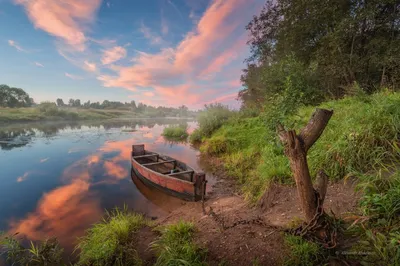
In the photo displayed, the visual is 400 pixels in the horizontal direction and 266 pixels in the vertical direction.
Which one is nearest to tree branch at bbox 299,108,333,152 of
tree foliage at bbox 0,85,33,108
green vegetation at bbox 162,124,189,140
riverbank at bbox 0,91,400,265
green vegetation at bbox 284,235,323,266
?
riverbank at bbox 0,91,400,265

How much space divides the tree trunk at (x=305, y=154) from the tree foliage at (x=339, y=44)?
6.59 meters

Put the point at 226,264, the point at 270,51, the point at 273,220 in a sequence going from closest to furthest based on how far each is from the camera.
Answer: the point at 226,264 → the point at 273,220 → the point at 270,51

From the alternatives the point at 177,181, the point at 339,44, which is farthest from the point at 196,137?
the point at 339,44

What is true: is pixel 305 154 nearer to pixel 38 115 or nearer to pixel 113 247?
pixel 113 247

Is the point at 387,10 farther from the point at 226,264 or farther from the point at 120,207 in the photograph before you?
the point at 120,207

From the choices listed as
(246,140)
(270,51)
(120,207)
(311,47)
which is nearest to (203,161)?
(246,140)

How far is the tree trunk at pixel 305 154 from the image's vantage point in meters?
1.84

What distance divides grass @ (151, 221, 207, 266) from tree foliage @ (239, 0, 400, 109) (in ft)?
22.3

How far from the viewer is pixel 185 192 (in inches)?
239

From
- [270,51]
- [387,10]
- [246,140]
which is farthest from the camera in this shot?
[270,51]

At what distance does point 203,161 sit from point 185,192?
4.88 metres

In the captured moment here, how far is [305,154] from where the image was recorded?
1862mm

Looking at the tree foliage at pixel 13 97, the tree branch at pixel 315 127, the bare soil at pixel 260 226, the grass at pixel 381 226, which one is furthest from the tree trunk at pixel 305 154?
the tree foliage at pixel 13 97

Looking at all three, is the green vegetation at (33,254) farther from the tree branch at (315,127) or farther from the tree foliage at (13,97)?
the tree foliage at (13,97)
